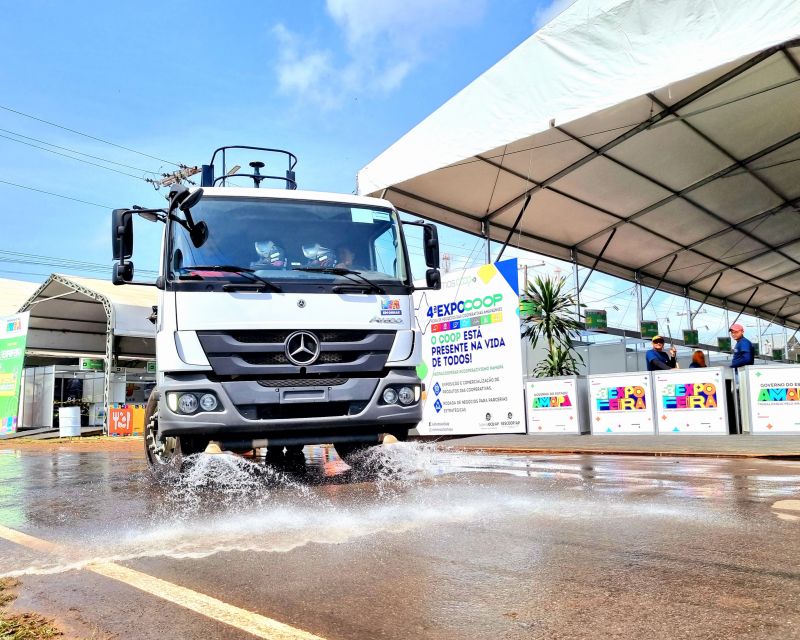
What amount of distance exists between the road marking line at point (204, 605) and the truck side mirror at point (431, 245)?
4383 millimetres

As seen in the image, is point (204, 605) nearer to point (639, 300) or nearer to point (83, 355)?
point (639, 300)

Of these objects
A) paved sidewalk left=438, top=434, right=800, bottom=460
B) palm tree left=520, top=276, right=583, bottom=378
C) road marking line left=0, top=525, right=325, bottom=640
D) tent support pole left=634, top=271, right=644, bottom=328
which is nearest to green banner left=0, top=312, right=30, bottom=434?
paved sidewalk left=438, top=434, right=800, bottom=460

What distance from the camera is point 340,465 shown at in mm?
8664

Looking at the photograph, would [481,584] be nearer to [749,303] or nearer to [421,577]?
[421,577]

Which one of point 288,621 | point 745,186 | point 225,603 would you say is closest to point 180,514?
point 225,603

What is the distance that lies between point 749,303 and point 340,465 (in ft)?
93.4

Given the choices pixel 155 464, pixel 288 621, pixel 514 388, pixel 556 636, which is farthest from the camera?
pixel 514 388

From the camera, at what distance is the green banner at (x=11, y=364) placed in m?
22.0

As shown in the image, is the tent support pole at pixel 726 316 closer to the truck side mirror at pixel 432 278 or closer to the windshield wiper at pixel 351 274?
the truck side mirror at pixel 432 278

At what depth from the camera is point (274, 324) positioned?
5500 millimetres

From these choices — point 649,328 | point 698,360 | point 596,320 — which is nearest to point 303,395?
point 698,360

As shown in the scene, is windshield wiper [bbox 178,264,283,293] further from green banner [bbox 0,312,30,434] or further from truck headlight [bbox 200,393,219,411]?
green banner [bbox 0,312,30,434]

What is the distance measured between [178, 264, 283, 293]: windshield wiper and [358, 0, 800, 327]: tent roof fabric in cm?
711

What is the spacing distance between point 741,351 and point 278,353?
8.91 m
